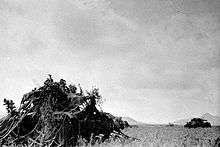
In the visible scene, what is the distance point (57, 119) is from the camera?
12.1m

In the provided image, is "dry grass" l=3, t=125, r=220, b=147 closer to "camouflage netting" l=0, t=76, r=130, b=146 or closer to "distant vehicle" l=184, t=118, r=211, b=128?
"camouflage netting" l=0, t=76, r=130, b=146

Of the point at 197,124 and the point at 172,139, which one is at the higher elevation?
the point at 197,124

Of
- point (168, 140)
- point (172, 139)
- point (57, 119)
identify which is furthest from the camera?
point (172, 139)

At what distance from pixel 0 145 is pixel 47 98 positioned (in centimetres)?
234

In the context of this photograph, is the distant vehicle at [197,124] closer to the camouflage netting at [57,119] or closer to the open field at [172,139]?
the open field at [172,139]

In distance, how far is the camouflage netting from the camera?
39.5ft

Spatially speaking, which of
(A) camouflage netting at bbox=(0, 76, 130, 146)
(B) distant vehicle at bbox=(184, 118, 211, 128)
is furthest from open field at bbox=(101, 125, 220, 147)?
(B) distant vehicle at bbox=(184, 118, 211, 128)

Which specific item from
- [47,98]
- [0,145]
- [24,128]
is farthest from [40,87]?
[0,145]

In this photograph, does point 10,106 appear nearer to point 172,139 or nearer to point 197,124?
point 172,139

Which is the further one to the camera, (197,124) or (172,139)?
(197,124)

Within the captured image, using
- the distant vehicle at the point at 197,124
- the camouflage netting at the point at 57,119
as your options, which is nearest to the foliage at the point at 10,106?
the camouflage netting at the point at 57,119

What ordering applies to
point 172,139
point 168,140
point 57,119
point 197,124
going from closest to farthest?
point 57,119 < point 168,140 < point 172,139 < point 197,124

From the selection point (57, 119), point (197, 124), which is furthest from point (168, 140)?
point (197, 124)

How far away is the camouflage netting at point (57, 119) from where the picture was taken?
1203 centimetres
